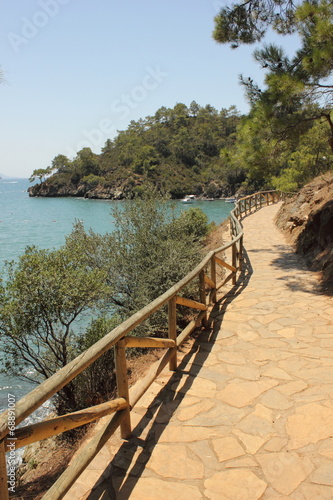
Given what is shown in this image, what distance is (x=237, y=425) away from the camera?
3041mm

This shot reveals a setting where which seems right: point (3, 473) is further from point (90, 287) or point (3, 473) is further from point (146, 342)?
point (90, 287)

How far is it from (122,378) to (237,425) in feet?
3.69

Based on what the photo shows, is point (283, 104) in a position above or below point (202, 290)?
above

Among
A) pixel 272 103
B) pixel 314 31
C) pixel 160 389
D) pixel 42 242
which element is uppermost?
pixel 314 31

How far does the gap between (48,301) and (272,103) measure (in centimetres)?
611

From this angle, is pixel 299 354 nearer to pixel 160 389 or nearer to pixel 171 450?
pixel 160 389

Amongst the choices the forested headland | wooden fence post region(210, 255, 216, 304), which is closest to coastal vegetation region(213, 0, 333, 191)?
the forested headland

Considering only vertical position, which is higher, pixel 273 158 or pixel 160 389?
pixel 273 158

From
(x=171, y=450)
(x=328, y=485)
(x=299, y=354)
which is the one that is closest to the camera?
(x=328, y=485)

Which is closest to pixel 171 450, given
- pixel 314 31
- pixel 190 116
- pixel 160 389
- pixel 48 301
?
pixel 160 389

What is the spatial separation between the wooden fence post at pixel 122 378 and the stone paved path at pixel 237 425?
0.10m

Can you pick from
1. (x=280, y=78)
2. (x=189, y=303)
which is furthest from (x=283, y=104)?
(x=189, y=303)

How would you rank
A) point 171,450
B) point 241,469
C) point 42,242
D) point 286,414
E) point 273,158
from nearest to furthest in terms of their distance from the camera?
point 241,469 → point 171,450 → point 286,414 → point 273,158 → point 42,242

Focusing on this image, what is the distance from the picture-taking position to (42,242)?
107 feet
